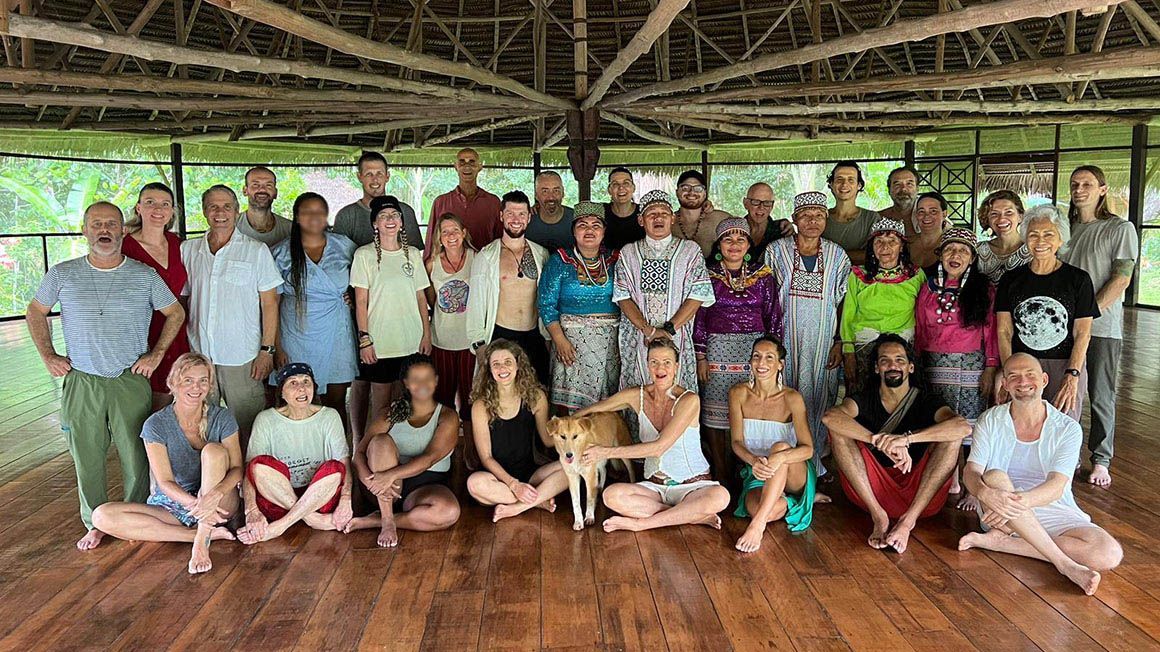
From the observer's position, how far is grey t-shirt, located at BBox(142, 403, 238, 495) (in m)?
3.52

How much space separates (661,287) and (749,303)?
0.46m

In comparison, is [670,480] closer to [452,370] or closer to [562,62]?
[452,370]

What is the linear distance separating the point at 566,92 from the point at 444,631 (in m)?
8.41

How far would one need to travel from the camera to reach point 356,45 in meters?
4.86

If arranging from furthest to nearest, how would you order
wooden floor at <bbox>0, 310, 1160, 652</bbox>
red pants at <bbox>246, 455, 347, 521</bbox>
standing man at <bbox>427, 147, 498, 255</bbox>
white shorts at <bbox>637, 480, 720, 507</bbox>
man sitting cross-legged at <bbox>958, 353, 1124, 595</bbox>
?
1. standing man at <bbox>427, 147, 498, 255</bbox>
2. white shorts at <bbox>637, 480, 720, 507</bbox>
3. red pants at <bbox>246, 455, 347, 521</bbox>
4. man sitting cross-legged at <bbox>958, 353, 1124, 595</bbox>
5. wooden floor at <bbox>0, 310, 1160, 652</bbox>

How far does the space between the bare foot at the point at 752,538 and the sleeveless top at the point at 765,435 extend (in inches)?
14.8

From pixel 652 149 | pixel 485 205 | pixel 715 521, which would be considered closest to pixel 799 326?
pixel 715 521

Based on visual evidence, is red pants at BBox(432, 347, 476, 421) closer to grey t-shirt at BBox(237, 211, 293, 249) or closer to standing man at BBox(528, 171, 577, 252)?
standing man at BBox(528, 171, 577, 252)

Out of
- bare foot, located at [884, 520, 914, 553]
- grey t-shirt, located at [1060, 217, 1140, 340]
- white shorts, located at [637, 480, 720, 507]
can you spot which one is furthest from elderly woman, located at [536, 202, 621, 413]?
grey t-shirt, located at [1060, 217, 1140, 340]

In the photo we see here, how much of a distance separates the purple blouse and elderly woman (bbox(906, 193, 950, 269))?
793mm

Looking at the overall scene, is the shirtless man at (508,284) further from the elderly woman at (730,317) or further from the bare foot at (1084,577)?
the bare foot at (1084,577)

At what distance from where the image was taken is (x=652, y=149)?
46.9 ft

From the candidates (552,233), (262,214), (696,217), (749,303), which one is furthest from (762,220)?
(262,214)

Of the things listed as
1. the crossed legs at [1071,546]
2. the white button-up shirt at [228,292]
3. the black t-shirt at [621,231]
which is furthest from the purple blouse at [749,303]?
the white button-up shirt at [228,292]
